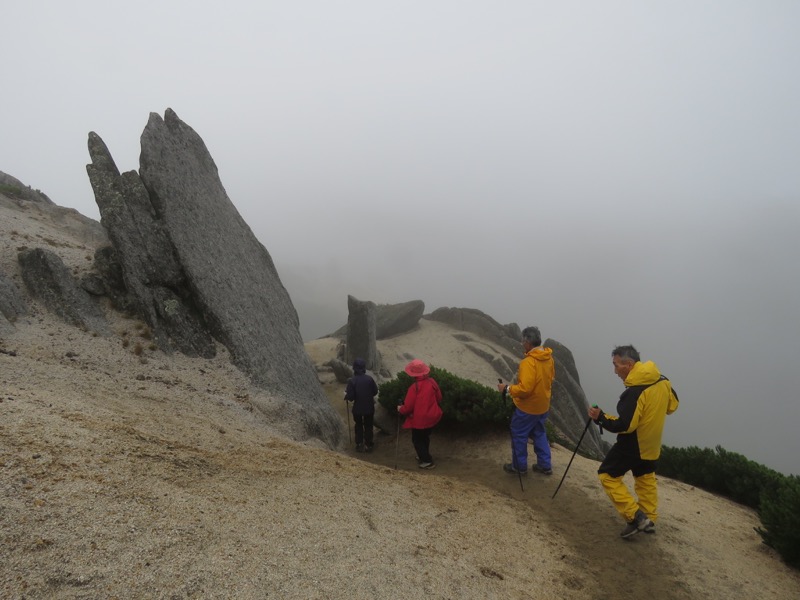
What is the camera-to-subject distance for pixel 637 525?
7234mm

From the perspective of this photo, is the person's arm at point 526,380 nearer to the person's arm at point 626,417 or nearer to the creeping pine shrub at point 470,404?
the person's arm at point 626,417

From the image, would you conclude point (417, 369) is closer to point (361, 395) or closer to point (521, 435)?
point (521, 435)

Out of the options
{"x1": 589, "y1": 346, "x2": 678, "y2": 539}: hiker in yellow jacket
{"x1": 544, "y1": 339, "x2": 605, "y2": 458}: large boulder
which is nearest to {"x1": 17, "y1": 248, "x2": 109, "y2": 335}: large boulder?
{"x1": 589, "y1": 346, "x2": 678, "y2": 539}: hiker in yellow jacket

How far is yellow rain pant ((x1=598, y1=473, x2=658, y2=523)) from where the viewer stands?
23.5ft

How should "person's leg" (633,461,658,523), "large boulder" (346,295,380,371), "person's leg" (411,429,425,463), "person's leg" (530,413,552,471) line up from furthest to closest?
1. "large boulder" (346,295,380,371)
2. "person's leg" (411,429,425,463)
3. "person's leg" (530,413,552,471)
4. "person's leg" (633,461,658,523)

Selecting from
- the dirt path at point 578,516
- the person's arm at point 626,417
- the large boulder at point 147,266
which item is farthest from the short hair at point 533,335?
the large boulder at point 147,266

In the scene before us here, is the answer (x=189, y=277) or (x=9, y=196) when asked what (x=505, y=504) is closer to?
(x=189, y=277)

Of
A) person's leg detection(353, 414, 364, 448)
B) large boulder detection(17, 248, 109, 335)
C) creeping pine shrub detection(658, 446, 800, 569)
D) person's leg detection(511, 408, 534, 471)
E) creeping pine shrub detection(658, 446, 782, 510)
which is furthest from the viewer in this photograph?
person's leg detection(353, 414, 364, 448)

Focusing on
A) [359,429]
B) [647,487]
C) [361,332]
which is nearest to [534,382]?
[647,487]

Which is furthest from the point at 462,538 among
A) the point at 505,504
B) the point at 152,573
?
the point at 152,573

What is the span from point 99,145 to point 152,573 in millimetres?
12105

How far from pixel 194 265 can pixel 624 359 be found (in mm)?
9665

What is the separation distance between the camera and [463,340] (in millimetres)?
36781

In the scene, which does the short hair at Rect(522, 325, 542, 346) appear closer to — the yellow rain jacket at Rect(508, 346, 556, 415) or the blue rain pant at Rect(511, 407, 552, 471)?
the yellow rain jacket at Rect(508, 346, 556, 415)
